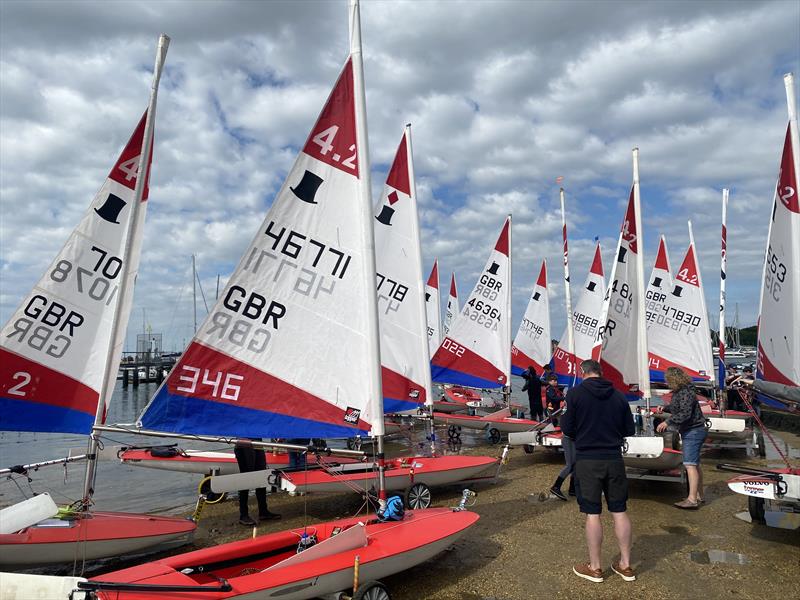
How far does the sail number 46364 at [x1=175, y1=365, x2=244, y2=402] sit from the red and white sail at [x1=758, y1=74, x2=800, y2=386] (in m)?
6.43

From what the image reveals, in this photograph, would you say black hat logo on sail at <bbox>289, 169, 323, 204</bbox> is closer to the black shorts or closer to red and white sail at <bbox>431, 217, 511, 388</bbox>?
the black shorts

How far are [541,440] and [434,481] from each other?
304cm

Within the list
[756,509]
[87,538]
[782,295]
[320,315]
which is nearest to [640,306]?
[782,295]

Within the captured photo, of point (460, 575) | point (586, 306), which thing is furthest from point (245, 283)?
point (586, 306)

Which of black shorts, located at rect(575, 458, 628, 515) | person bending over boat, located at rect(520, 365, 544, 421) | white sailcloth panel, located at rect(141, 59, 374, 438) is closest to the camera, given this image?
black shorts, located at rect(575, 458, 628, 515)

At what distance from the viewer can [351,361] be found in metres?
6.04

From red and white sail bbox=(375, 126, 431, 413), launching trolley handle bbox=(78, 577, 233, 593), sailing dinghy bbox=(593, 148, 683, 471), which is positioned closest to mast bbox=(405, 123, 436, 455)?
red and white sail bbox=(375, 126, 431, 413)

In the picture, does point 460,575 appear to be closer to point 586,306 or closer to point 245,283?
point 245,283

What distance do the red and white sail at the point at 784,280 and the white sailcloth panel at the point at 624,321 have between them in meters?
5.08

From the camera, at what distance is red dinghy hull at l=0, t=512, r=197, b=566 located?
5527 millimetres

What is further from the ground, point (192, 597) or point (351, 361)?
point (351, 361)

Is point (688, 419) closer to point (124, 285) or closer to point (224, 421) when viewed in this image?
point (224, 421)

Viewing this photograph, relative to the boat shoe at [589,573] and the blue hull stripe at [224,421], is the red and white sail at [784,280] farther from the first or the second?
the blue hull stripe at [224,421]

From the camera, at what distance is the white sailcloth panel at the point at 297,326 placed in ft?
19.7
